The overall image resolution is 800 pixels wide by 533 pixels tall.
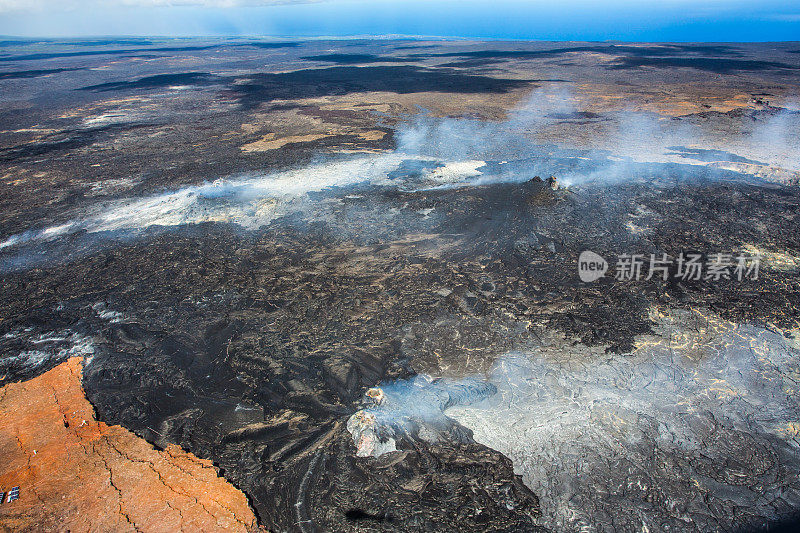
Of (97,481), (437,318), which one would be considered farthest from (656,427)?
(97,481)

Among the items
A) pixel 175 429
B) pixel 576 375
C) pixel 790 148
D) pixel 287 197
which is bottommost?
pixel 175 429

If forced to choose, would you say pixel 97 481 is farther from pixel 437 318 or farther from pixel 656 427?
pixel 656 427

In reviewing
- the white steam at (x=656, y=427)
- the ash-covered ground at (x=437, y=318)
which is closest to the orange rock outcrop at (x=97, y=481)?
the ash-covered ground at (x=437, y=318)

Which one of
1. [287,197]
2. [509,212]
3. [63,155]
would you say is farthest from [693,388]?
[63,155]

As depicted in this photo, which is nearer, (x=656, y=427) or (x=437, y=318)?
(x=656, y=427)

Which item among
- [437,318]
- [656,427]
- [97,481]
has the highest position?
[437,318]

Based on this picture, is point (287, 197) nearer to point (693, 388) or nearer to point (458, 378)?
point (458, 378)
